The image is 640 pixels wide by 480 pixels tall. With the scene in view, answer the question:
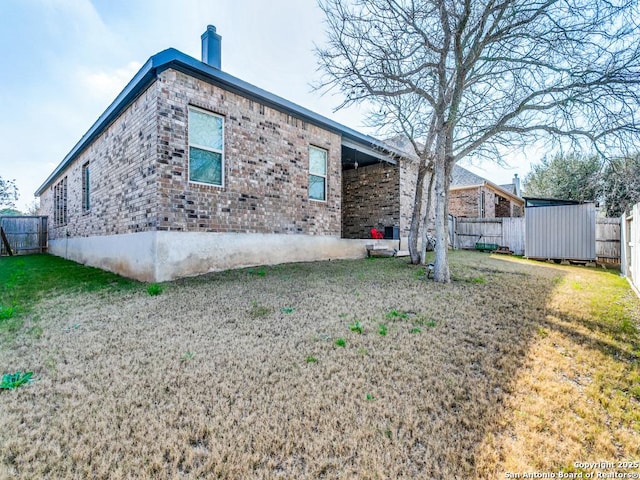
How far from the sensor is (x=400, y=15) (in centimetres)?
505

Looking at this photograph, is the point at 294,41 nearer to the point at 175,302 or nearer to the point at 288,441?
the point at 175,302

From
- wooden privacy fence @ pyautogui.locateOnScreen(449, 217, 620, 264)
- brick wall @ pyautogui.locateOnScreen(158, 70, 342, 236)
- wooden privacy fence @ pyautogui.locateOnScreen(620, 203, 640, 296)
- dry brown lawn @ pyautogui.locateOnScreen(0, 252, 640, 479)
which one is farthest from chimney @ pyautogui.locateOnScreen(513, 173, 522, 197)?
dry brown lawn @ pyautogui.locateOnScreen(0, 252, 640, 479)

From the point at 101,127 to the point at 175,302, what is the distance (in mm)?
6354

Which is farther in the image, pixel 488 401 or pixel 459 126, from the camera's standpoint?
pixel 459 126

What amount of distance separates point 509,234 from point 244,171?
11408 millimetres

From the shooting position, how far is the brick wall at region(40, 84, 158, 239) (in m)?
5.52

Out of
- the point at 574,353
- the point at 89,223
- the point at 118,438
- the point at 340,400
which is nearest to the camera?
the point at 118,438

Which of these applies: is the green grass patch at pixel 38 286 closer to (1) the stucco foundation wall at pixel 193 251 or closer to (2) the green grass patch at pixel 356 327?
(1) the stucco foundation wall at pixel 193 251

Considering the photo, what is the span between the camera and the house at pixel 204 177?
5449 millimetres

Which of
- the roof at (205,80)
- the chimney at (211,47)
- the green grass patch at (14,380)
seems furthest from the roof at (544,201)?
the green grass patch at (14,380)

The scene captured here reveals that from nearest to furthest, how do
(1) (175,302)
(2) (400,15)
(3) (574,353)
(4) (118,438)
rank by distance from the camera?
1. (4) (118,438)
2. (3) (574,353)
3. (1) (175,302)
4. (2) (400,15)

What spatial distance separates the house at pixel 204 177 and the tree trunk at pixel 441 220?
3.28 m

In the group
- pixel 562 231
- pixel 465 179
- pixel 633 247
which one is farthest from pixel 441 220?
pixel 465 179

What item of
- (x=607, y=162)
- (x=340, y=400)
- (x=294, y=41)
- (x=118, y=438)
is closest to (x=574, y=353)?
(x=340, y=400)
